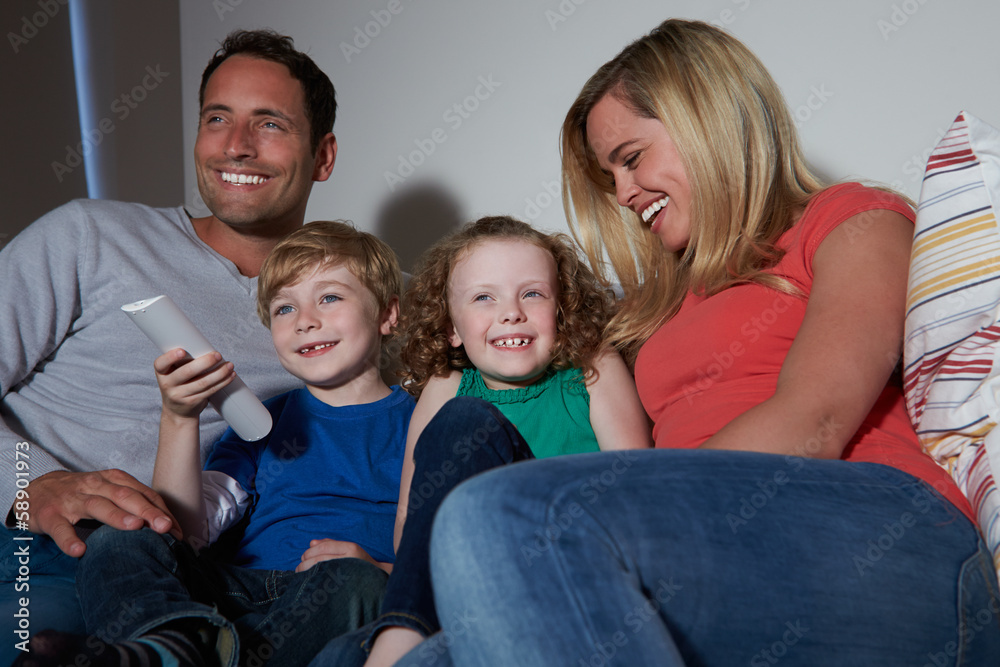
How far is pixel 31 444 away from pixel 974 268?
3.98 feet

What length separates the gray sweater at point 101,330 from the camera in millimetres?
1256

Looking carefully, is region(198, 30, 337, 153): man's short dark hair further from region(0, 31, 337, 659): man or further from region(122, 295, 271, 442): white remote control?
region(122, 295, 271, 442): white remote control

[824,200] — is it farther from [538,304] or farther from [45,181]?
[45,181]

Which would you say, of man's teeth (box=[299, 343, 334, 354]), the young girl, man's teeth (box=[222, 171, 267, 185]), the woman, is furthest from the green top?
man's teeth (box=[222, 171, 267, 185])

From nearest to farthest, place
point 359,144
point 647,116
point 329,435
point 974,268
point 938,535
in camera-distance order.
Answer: point 938,535 → point 974,268 → point 647,116 → point 329,435 → point 359,144

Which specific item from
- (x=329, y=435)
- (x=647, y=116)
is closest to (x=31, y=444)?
(x=329, y=435)

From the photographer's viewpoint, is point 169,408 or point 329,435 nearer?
point 169,408

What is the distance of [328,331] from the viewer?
1.21 m

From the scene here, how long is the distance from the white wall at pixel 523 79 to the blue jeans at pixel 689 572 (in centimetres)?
89

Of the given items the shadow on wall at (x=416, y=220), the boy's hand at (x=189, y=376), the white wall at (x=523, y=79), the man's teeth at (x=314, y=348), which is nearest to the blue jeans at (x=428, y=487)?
the boy's hand at (x=189, y=376)

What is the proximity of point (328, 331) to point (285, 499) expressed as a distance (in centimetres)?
26

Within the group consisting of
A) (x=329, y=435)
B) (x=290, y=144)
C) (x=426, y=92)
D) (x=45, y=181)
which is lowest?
(x=329, y=435)

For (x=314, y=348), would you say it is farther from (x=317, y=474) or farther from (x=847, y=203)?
(x=847, y=203)

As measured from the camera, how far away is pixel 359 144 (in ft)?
6.33
